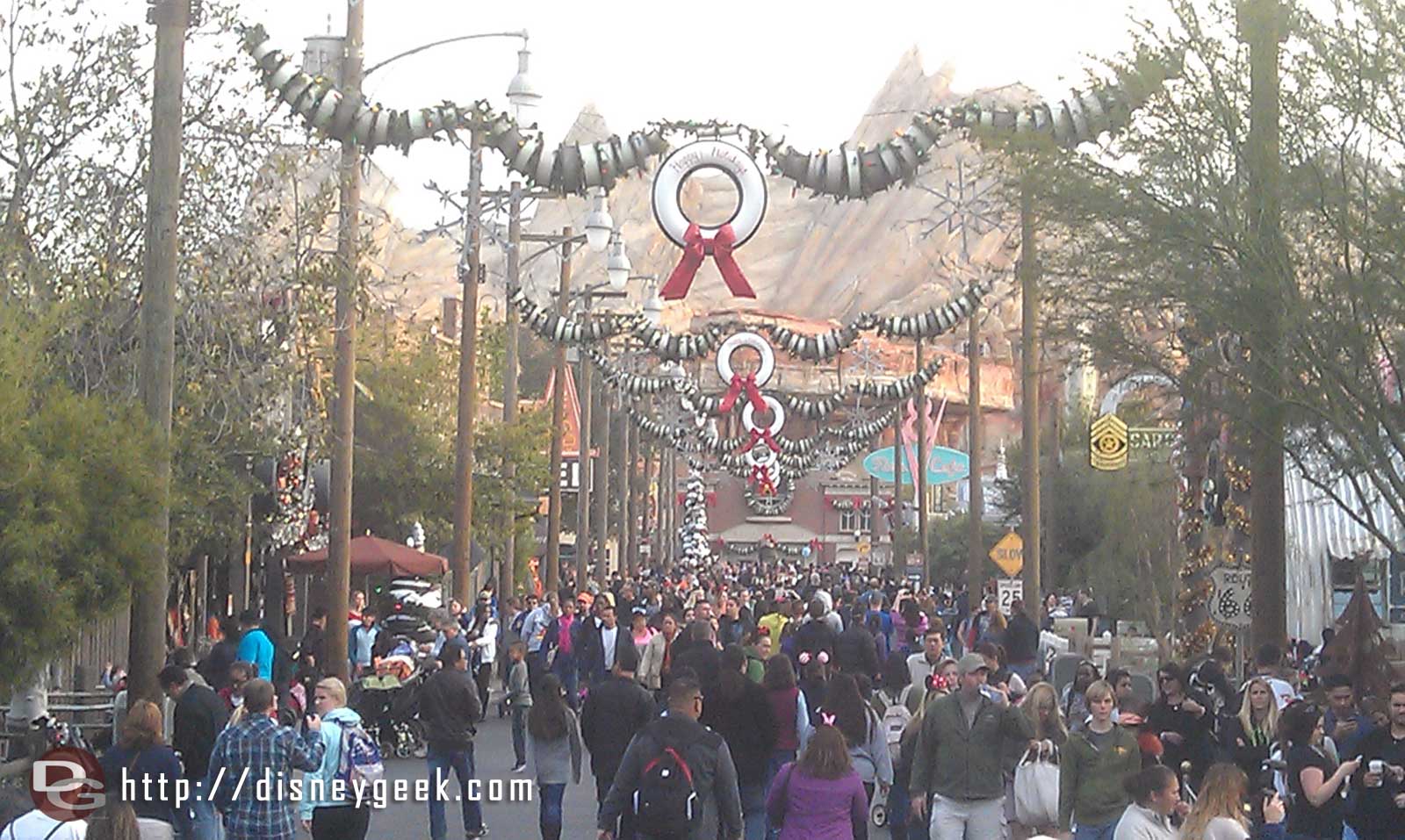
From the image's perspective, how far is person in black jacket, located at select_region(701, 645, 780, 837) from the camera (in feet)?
46.6

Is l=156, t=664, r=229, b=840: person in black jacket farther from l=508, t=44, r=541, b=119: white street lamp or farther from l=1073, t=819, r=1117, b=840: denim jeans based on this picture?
l=508, t=44, r=541, b=119: white street lamp

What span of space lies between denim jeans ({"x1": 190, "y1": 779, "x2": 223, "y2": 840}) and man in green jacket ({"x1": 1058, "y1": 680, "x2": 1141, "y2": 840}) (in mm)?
4890

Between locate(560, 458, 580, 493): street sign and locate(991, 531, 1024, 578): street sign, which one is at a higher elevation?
locate(560, 458, 580, 493): street sign

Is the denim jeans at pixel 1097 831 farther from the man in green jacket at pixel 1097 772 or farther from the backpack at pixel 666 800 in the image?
the backpack at pixel 666 800

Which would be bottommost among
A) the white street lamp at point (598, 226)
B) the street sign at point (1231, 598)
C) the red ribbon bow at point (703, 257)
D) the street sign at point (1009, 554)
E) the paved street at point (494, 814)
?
the paved street at point (494, 814)

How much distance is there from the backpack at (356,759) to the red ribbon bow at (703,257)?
979cm

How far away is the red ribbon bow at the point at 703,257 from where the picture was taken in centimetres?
2139

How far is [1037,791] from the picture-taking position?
12.6 m

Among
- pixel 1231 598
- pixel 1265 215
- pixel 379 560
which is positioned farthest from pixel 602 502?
pixel 1265 215

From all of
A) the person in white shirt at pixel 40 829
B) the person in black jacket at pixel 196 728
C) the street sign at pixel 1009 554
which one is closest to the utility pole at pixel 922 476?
the street sign at pixel 1009 554

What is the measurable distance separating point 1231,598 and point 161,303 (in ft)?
35.1

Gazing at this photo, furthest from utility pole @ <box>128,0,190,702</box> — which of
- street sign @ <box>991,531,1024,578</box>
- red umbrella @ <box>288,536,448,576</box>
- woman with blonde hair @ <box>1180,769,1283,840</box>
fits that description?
street sign @ <box>991,531,1024,578</box>

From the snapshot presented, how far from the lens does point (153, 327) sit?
16.0 metres

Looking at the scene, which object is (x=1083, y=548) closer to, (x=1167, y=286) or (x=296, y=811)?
(x=1167, y=286)
